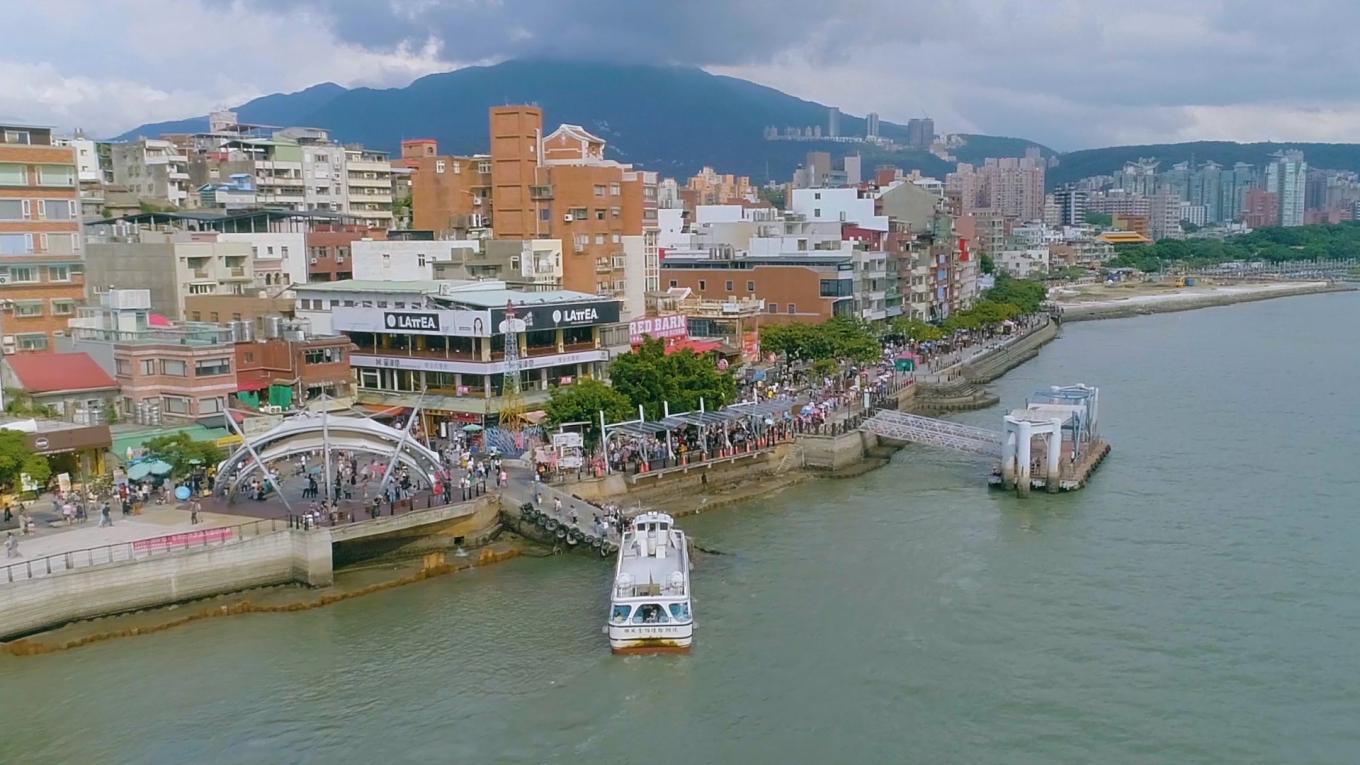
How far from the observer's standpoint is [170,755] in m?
20.8

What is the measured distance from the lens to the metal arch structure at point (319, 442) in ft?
101

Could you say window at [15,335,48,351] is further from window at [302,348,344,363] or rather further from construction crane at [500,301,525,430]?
construction crane at [500,301,525,430]

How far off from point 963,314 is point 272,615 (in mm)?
67869

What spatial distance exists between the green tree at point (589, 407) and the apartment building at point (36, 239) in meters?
19.4

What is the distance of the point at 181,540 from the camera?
27781mm

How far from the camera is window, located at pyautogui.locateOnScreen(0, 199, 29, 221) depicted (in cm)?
4428

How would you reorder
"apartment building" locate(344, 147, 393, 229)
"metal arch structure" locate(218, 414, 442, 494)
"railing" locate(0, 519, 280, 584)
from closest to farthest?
"railing" locate(0, 519, 280, 584), "metal arch structure" locate(218, 414, 442, 494), "apartment building" locate(344, 147, 393, 229)

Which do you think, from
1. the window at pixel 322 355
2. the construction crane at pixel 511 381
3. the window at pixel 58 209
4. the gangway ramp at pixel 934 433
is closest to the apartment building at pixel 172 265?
the window at pixel 58 209

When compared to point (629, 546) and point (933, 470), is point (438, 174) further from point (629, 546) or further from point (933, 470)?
point (629, 546)

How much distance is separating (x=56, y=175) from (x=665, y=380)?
78.7ft

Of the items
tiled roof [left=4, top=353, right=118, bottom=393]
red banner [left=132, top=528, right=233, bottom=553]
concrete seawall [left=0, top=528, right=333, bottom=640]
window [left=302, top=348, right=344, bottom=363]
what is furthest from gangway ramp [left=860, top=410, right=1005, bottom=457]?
tiled roof [left=4, top=353, right=118, bottom=393]

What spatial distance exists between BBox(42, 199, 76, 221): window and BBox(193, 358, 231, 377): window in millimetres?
12437

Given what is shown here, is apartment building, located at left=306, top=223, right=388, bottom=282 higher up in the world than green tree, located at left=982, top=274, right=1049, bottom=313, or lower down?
higher up

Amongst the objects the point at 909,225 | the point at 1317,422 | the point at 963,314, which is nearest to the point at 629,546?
the point at 1317,422
